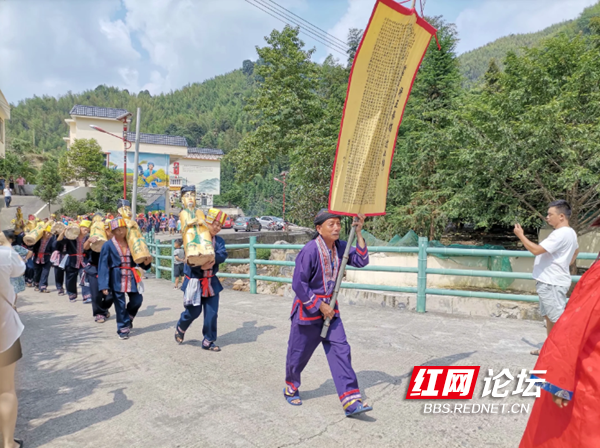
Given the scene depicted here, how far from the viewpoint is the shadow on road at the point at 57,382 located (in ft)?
10.9

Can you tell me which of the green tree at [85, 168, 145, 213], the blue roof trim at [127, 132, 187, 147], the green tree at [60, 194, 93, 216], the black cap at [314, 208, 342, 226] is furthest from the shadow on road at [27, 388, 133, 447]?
the blue roof trim at [127, 132, 187, 147]

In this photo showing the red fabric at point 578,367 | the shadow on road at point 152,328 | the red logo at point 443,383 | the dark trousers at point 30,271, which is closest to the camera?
the red fabric at point 578,367

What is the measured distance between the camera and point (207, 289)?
5.22m

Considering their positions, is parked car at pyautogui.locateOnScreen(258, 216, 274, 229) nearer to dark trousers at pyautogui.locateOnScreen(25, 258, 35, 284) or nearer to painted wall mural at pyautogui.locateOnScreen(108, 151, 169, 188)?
painted wall mural at pyautogui.locateOnScreen(108, 151, 169, 188)

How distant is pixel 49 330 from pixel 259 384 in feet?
12.9

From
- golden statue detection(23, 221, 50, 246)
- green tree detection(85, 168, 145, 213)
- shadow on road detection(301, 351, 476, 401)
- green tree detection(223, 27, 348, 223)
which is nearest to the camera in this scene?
shadow on road detection(301, 351, 476, 401)

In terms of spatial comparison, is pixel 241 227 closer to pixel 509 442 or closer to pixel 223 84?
pixel 509 442

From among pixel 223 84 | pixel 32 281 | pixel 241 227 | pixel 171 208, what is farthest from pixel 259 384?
pixel 223 84

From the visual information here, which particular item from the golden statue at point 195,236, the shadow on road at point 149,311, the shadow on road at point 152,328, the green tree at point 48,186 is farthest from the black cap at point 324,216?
the green tree at point 48,186

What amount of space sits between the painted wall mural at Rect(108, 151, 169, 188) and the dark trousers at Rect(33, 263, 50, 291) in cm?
5093

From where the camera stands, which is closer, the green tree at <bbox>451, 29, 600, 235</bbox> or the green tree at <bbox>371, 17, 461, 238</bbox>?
the green tree at <bbox>451, 29, 600, 235</bbox>

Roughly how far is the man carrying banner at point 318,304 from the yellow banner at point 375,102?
0.25 metres

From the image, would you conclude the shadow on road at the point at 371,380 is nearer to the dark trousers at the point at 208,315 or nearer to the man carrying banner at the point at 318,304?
the man carrying banner at the point at 318,304

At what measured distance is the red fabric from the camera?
189cm
